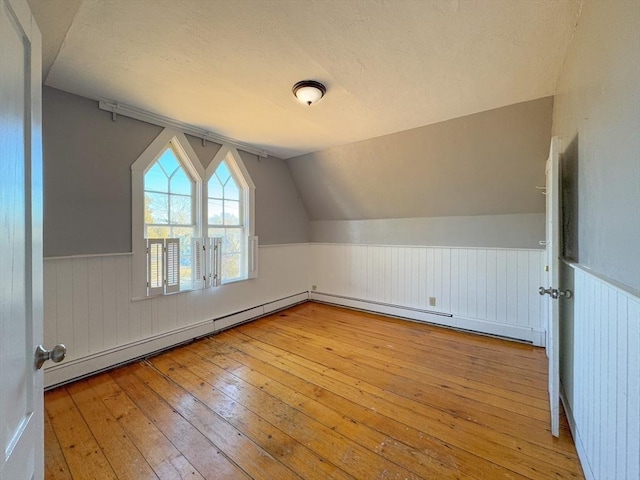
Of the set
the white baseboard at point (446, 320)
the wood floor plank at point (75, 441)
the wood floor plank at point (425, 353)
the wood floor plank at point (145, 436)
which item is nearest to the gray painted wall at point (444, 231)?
the white baseboard at point (446, 320)

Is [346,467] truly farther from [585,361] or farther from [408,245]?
[408,245]

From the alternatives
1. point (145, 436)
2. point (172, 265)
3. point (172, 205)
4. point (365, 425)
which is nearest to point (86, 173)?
point (172, 205)

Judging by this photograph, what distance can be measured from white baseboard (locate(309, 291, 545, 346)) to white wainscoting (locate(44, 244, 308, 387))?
185 cm

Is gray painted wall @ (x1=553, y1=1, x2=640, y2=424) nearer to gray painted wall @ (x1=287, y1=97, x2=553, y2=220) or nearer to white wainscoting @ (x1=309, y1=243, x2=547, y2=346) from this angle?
gray painted wall @ (x1=287, y1=97, x2=553, y2=220)

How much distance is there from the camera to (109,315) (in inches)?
98.8

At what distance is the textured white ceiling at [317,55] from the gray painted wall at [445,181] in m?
0.31

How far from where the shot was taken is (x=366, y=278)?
4.36 m

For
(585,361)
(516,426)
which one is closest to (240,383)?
(516,426)

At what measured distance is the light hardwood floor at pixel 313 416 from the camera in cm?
149

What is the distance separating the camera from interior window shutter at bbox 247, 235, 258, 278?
3811 mm

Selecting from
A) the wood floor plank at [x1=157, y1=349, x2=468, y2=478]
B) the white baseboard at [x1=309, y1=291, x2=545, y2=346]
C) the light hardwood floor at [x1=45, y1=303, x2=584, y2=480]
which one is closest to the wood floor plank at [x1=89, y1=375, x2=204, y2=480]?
the light hardwood floor at [x1=45, y1=303, x2=584, y2=480]

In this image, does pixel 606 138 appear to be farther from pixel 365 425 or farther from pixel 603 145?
pixel 365 425

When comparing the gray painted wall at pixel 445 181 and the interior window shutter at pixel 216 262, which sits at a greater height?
the gray painted wall at pixel 445 181

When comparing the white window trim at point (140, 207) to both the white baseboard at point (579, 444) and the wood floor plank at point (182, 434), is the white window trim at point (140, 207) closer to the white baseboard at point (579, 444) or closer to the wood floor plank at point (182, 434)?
the wood floor plank at point (182, 434)
